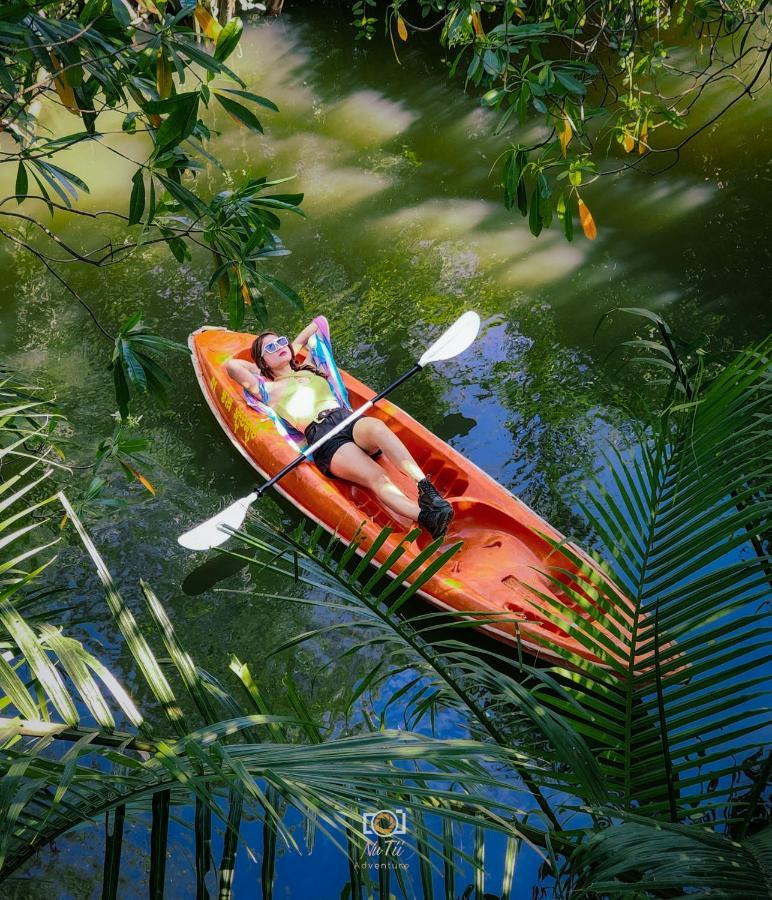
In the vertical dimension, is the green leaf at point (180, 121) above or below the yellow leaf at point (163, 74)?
below

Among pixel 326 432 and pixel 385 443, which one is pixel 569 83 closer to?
pixel 385 443

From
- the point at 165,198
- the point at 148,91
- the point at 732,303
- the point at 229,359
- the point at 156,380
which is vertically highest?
the point at 732,303

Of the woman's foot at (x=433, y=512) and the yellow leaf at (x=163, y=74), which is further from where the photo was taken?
the woman's foot at (x=433, y=512)

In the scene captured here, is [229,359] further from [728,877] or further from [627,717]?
[728,877]

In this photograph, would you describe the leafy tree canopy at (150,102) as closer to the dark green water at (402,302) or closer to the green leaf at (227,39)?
the green leaf at (227,39)

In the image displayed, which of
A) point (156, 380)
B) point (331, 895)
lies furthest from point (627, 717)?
point (331, 895)

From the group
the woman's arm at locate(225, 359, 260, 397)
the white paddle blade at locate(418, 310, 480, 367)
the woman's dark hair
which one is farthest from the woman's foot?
the woman's arm at locate(225, 359, 260, 397)

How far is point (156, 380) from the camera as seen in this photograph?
8.77ft

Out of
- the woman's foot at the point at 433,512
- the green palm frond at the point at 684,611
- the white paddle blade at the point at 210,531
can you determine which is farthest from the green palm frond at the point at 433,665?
the woman's foot at the point at 433,512

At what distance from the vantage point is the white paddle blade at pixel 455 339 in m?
4.47

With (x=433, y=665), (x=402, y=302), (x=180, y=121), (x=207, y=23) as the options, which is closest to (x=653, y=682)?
(x=433, y=665)

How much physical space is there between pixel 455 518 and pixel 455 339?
3.11ft

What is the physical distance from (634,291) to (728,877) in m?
5.15

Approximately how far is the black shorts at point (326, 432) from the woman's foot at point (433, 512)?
1.88 ft
